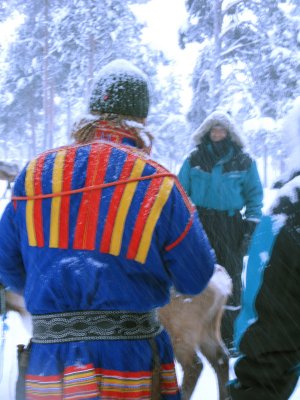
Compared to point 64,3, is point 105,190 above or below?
below

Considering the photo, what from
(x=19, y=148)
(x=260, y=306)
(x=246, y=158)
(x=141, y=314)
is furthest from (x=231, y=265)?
(x=19, y=148)

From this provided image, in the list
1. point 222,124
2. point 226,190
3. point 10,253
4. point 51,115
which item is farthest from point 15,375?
point 51,115

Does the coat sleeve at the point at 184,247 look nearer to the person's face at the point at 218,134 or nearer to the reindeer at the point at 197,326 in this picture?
the reindeer at the point at 197,326

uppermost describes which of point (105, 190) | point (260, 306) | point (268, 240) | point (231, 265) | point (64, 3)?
point (64, 3)

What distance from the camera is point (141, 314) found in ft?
6.05

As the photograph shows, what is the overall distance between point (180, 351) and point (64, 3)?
2553cm

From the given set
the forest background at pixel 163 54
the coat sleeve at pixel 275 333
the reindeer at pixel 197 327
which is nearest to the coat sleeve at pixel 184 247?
the coat sleeve at pixel 275 333

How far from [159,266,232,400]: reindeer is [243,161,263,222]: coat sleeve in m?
1.57

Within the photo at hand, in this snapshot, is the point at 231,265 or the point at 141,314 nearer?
the point at 141,314

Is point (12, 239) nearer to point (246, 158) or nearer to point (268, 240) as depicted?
point (268, 240)

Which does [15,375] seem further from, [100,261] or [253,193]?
[100,261]

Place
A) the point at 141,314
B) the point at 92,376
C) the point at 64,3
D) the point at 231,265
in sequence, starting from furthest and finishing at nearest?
the point at 64,3 < the point at 231,265 < the point at 141,314 < the point at 92,376

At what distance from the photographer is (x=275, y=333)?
4.73 feet

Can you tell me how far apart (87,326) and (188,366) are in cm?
176
